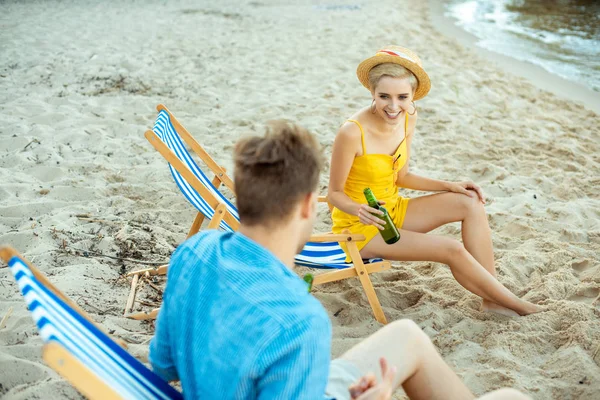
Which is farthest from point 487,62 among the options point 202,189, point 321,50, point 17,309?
point 17,309

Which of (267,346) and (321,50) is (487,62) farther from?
(267,346)

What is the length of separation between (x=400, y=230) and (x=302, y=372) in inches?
81.1

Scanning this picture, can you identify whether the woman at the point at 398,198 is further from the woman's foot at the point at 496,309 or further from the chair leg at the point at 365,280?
the chair leg at the point at 365,280

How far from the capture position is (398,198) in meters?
3.59

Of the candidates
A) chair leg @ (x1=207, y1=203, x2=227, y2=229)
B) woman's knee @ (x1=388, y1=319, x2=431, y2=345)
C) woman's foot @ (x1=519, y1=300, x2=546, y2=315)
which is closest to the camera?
woman's knee @ (x1=388, y1=319, x2=431, y2=345)

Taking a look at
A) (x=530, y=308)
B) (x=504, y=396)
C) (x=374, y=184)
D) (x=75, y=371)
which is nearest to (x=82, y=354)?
(x=75, y=371)

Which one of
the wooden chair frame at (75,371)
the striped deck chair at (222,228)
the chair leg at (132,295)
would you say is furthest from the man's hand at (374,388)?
the chair leg at (132,295)

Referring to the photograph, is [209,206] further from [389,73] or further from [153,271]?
[389,73]

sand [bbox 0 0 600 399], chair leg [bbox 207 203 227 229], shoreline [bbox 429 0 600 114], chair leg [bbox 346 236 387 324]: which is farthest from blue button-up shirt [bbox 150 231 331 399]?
shoreline [bbox 429 0 600 114]

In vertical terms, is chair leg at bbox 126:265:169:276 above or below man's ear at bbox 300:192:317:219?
below

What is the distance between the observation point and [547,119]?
6543 millimetres

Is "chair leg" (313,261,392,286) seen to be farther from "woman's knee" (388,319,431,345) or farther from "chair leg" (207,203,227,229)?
"woman's knee" (388,319,431,345)

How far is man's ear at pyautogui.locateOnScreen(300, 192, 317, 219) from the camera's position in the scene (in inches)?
63.4

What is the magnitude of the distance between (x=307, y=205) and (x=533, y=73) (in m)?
8.31
